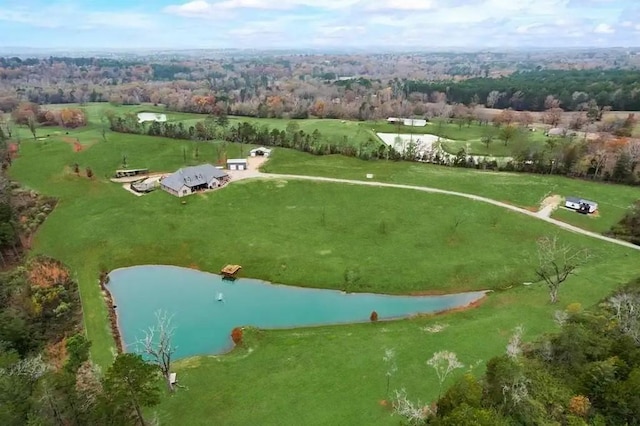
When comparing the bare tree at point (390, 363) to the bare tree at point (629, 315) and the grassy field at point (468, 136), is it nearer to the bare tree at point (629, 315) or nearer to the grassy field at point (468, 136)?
the bare tree at point (629, 315)

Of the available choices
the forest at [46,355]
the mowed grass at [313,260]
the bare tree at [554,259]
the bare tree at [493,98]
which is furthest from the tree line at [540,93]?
the forest at [46,355]

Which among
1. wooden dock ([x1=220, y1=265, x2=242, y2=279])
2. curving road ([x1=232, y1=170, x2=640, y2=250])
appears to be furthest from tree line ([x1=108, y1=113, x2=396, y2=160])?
wooden dock ([x1=220, y1=265, x2=242, y2=279])

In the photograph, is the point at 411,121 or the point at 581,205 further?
the point at 411,121

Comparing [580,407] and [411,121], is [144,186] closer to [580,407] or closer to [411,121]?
[580,407]

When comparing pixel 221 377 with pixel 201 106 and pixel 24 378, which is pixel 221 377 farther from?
pixel 201 106

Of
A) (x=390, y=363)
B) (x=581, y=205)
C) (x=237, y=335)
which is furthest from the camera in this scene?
(x=581, y=205)

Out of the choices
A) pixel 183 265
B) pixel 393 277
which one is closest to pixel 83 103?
pixel 183 265

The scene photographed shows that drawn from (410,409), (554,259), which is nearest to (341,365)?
(410,409)

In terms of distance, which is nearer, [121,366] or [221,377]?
[121,366]
